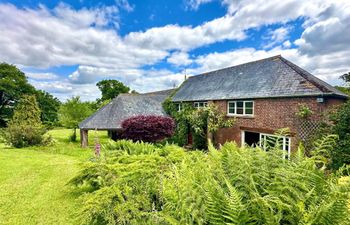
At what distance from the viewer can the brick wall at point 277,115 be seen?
37.2 ft

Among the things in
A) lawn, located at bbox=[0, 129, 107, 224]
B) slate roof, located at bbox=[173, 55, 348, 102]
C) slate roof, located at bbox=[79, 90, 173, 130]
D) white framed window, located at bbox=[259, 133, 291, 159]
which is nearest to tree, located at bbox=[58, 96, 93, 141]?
slate roof, located at bbox=[79, 90, 173, 130]

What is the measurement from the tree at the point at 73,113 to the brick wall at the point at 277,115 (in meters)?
19.5

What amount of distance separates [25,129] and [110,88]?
143 ft

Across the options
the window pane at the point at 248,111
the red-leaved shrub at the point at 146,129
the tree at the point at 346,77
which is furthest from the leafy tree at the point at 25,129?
the tree at the point at 346,77

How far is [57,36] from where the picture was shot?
15.6 m

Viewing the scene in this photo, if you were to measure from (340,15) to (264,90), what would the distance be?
569cm

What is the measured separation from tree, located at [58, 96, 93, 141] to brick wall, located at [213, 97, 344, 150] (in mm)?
19467

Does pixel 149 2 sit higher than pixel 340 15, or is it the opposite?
pixel 149 2

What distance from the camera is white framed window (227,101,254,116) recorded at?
15.0 metres

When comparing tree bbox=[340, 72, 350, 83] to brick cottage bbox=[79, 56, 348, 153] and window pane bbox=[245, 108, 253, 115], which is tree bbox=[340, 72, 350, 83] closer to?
brick cottage bbox=[79, 56, 348, 153]

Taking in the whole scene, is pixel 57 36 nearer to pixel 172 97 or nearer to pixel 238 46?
pixel 172 97

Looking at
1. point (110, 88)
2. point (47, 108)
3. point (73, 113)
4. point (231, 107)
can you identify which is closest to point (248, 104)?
point (231, 107)

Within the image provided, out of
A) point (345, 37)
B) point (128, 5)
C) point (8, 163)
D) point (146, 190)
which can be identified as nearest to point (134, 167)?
point (146, 190)

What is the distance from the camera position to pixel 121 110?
22484 mm
